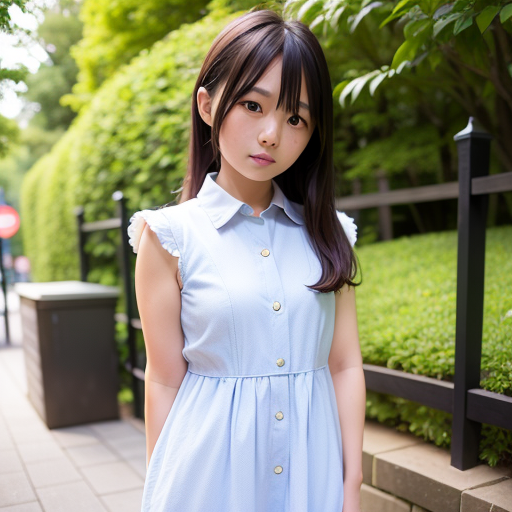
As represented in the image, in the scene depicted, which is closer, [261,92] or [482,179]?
[261,92]

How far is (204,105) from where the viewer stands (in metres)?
1.36

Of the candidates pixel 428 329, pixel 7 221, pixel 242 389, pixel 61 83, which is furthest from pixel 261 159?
pixel 61 83

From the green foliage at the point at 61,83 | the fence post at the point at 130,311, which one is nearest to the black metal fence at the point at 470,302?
the fence post at the point at 130,311

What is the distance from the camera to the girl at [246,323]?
1216 millimetres

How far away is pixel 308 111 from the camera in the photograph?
126 centimetres

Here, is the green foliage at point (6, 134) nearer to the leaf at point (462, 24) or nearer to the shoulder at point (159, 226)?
the shoulder at point (159, 226)

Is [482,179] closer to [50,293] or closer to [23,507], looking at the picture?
[23,507]

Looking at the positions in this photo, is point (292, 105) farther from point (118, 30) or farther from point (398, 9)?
point (118, 30)

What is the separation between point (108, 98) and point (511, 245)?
3.49m

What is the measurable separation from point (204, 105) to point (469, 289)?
1.20 meters

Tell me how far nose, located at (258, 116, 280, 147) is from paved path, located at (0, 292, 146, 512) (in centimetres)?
191

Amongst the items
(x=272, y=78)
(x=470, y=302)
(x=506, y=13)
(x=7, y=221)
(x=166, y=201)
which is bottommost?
(x=470, y=302)

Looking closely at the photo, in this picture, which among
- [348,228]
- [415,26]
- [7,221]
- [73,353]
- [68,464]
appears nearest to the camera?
[348,228]

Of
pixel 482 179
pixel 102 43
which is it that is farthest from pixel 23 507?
pixel 102 43
